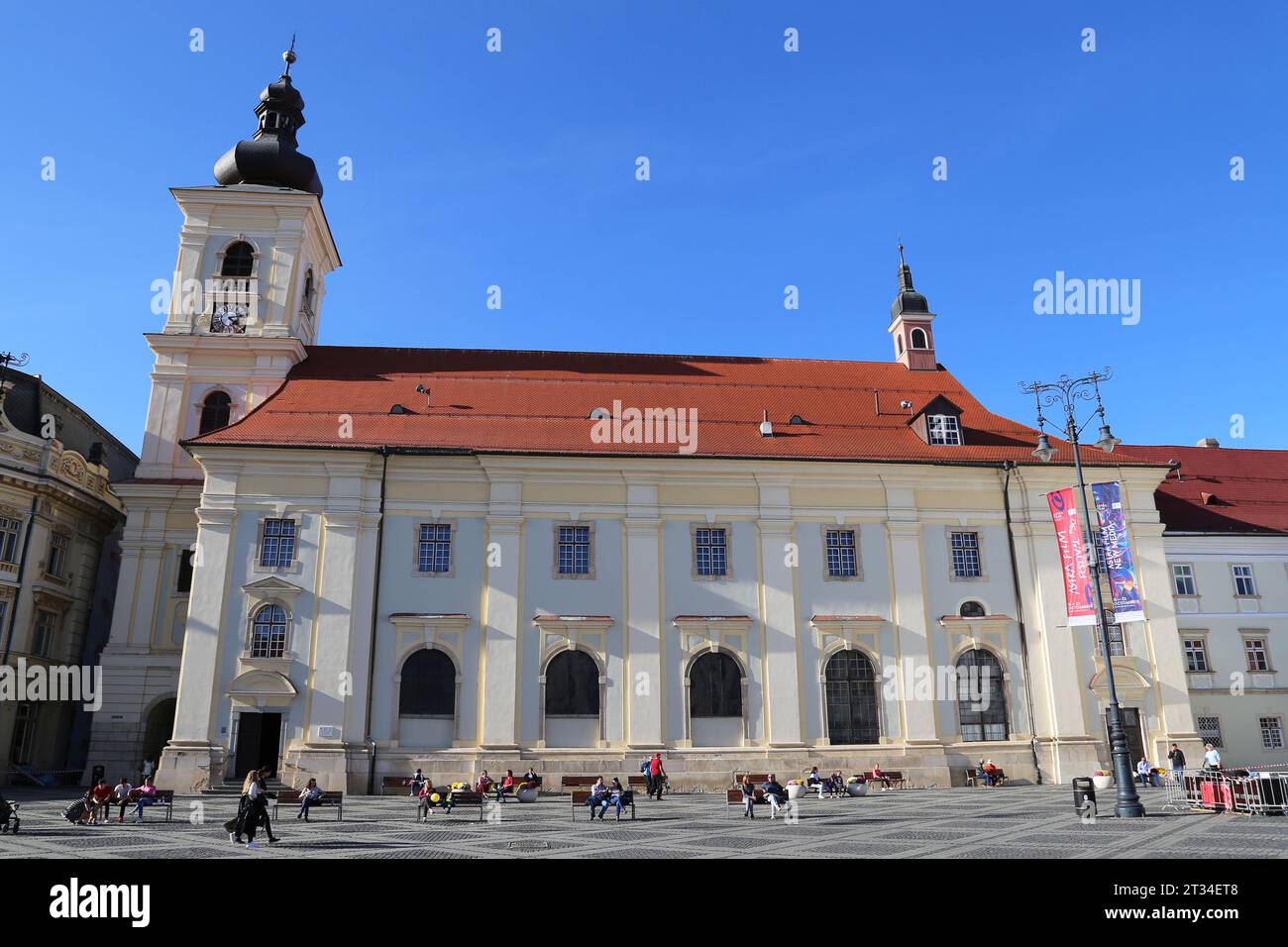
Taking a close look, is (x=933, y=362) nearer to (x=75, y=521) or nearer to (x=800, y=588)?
(x=800, y=588)

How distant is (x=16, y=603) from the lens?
111 ft

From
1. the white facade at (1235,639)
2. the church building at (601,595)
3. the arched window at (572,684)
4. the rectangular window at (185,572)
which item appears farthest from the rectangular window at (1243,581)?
the rectangular window at (185,572)

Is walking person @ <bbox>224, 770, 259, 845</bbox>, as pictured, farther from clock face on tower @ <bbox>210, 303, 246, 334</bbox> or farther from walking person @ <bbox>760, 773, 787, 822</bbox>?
clock face on tower @ <bbox>210, 303, 246, 334</bbox>

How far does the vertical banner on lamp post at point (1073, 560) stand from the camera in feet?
79.2

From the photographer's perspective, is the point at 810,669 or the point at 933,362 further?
the point at 933,362

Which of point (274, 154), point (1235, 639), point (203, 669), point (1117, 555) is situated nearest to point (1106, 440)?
point (1117, 555)

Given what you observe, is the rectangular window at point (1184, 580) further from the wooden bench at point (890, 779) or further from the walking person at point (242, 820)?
the walking person at point (242, 820)

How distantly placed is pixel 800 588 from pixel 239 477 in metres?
20.0

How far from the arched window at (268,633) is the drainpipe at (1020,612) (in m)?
25.5

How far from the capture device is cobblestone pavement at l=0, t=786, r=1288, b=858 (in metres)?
15.0

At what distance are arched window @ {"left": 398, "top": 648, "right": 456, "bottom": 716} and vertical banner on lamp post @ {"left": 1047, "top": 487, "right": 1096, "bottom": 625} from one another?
19.2 meters
